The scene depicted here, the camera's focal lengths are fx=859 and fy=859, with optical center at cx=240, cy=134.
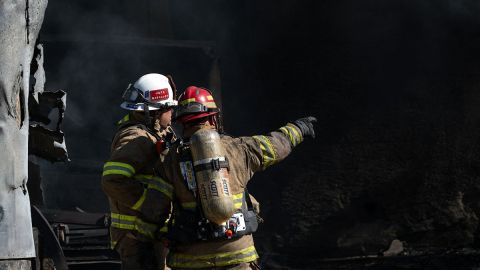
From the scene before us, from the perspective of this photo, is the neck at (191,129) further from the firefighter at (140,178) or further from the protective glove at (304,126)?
the protective glove at (304,126)

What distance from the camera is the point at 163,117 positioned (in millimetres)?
5711

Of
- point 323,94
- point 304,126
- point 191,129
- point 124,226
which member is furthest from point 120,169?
point 323,94

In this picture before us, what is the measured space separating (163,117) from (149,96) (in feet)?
0.56

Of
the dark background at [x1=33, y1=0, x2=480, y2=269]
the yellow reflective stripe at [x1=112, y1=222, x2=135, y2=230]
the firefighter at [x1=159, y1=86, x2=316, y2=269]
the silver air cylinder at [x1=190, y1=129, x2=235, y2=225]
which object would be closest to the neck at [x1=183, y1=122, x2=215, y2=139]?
the firefighter at [x1=159, y1=86, x2=316, y2=269]

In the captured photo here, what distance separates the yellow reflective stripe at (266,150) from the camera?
495 cm

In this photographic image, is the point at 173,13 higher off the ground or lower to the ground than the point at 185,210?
higher

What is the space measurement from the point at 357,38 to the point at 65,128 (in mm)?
3886

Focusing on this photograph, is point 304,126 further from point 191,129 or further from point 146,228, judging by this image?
point 146,228

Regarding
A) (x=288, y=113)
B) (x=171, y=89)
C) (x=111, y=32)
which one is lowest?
(x=171, y=89)

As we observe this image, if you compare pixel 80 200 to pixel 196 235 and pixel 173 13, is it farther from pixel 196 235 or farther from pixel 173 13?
pixel 196 235

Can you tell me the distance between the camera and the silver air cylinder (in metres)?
4.59

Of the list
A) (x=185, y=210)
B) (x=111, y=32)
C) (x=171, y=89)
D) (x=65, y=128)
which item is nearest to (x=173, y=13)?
(x=111, y=32)

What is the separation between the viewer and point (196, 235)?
474 centimetres

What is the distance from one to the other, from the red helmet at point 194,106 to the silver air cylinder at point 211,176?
24cm
